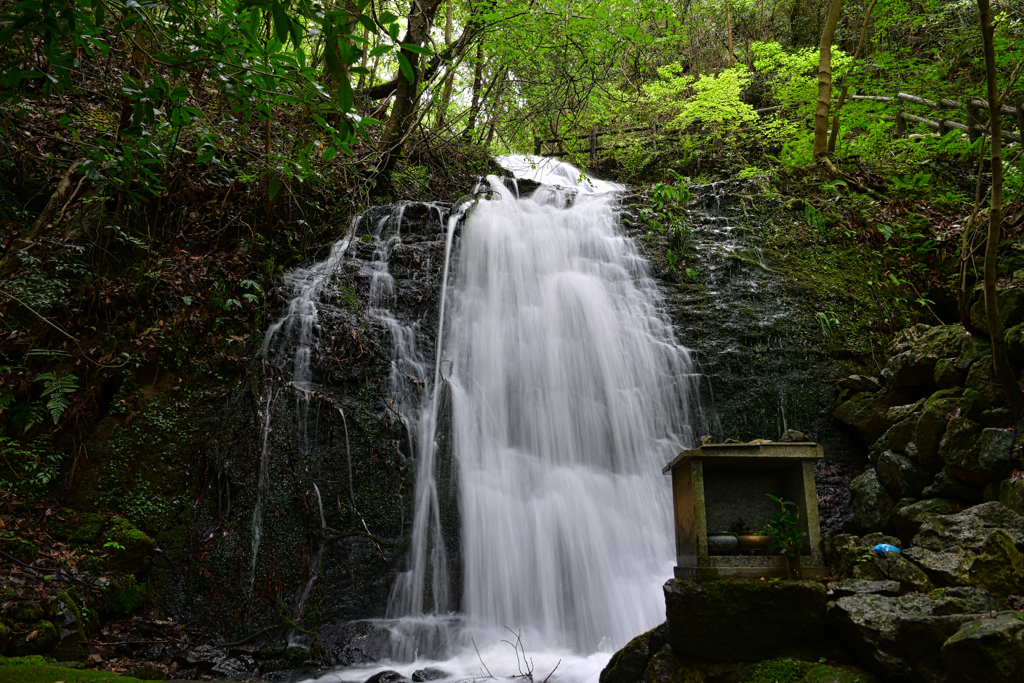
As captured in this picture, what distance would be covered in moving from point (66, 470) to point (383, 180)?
7028mm

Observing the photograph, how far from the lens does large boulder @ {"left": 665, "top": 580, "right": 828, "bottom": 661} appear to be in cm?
350


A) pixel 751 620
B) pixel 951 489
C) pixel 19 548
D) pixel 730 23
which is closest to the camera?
pixel 751 620

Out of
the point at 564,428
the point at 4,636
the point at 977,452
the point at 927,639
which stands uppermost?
the point at 564,428

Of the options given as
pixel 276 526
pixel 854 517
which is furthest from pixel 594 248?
pixel 276 526

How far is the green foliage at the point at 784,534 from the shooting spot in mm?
3863

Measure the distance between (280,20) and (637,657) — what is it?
4355 millimetres

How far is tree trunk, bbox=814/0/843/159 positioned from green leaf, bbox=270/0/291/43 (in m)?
10.8

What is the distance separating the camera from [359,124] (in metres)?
3.23

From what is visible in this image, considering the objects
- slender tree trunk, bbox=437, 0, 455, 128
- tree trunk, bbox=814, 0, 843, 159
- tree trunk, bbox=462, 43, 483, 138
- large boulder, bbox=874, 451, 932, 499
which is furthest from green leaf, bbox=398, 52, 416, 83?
tree trunk, bbox=814, 0, 843, 159

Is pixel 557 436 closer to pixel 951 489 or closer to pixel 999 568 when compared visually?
pixel 951 489

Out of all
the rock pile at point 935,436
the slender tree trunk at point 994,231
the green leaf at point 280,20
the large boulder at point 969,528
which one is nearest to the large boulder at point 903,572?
the large boulder at point 969,528

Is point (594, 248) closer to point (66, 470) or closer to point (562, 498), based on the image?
point (562, 498)

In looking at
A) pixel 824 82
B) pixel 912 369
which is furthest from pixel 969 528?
pixel 824 82

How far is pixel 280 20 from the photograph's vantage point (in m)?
2.30
